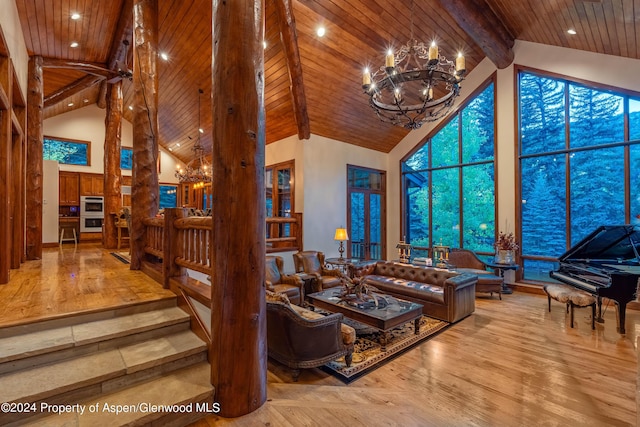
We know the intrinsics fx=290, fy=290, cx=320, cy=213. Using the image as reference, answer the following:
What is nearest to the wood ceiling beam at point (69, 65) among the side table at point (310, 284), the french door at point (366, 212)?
the side table at point (310, 284)

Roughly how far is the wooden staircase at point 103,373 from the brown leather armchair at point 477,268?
5391 mm

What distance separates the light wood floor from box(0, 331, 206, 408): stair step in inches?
20.3

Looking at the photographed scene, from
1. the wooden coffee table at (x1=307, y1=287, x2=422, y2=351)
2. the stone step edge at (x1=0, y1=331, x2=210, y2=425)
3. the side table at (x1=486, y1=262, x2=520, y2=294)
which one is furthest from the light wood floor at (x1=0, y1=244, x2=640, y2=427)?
the side table at (x1=486, y1=262, x2=520, y2=294)

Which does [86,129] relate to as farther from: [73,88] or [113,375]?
[113,375]

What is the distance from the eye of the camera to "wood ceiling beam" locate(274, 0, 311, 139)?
510 cm

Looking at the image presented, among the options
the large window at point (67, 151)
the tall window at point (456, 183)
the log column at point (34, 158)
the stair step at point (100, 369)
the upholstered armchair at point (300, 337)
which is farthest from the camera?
the large window at point (67, 151)

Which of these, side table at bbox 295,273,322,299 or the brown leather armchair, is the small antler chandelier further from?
the brown leather armchair

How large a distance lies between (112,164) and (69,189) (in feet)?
11.6

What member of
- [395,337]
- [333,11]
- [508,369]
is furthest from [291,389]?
[333,11]

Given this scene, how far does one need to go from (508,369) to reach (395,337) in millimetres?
1336

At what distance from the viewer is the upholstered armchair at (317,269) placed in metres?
5.87

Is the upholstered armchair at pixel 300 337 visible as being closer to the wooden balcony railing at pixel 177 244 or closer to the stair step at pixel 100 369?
the stair step at pixel 100 369

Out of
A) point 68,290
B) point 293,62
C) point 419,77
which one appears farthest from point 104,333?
point 293,62

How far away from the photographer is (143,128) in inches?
168
